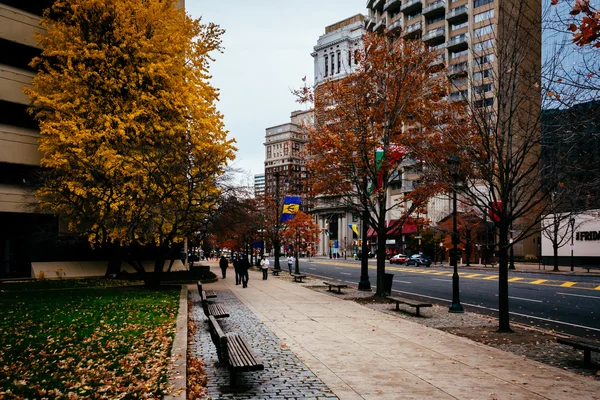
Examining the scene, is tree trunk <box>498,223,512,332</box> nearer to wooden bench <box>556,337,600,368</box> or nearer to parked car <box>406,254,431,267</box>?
wooden bench <box>556,337,600,368</box>

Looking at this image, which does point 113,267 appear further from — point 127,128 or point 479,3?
point 479,3

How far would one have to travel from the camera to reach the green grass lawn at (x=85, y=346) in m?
7.21

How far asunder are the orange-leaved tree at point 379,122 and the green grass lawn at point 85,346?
872 centimetres

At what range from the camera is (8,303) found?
18.1 m

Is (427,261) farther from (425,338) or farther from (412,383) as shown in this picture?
(412,383)

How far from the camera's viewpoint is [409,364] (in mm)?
9141

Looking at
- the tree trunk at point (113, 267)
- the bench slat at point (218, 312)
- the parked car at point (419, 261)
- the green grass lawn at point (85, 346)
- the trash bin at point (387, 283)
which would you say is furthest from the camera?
the parked car at point (419, 261)

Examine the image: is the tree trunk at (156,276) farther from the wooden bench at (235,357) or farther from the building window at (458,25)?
the building window at (458,25)

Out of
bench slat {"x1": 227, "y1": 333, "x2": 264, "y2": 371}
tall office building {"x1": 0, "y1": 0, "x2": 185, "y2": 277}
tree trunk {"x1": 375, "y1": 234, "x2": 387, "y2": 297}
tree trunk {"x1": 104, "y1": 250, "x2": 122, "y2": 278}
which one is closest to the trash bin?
tree trunk {"x1": 375, "y1": 234, "x2": 387, "y2": 297}

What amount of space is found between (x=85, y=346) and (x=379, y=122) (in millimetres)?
15854

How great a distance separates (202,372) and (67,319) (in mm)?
7163

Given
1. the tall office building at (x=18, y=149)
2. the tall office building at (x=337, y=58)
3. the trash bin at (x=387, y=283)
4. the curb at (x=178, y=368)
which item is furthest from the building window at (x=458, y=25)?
the curb at (x=178, y=368)

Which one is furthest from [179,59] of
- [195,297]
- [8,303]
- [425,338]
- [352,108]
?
[425,338]

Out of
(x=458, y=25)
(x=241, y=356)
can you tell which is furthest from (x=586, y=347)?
(x=458, y=25)
